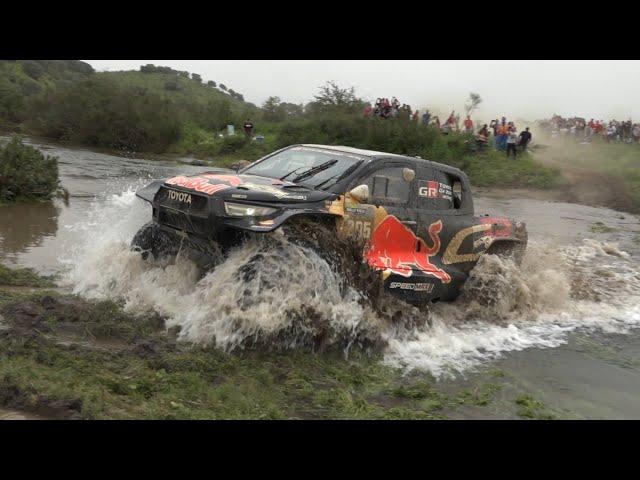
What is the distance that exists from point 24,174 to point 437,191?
904cm

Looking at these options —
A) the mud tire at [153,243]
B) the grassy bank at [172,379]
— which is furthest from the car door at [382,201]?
the mud tire at [153,243]

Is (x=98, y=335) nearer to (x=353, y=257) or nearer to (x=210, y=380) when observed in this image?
(x=210, y=380)

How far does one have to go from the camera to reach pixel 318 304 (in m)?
6.56

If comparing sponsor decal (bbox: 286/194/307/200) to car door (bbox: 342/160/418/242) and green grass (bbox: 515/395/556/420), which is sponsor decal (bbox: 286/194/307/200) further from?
green grass (bbox: 515/395/556/420)

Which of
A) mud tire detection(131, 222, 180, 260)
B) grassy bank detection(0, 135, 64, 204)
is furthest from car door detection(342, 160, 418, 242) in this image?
grassy bank detection(0, 135, 64, 204)

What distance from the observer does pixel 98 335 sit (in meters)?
6.33

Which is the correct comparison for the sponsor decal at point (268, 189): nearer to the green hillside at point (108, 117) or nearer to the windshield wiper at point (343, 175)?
the windshield wiper at point (343, 175)

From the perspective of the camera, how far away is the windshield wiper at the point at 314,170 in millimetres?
7578

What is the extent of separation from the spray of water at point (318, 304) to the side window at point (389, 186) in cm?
118

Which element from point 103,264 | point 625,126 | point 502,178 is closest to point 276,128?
point 502,178

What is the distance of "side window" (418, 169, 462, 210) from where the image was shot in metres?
8.20

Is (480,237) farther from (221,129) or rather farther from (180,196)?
(221,129)

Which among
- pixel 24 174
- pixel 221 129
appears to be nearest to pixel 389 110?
pixel 221 129

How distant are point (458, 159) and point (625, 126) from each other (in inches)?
477
